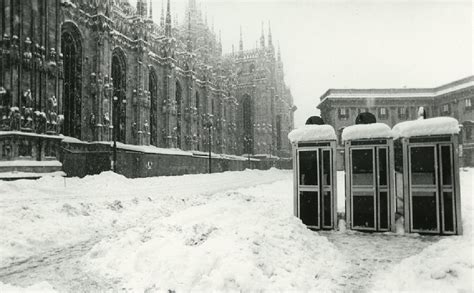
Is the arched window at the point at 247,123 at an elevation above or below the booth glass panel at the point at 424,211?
above

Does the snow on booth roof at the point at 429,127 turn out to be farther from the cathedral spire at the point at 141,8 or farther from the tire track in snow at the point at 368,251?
the cathedral spire at the point at 141,8

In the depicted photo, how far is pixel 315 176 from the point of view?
26.5 feet

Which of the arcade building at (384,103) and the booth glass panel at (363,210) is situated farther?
the arcade building at (384,103)

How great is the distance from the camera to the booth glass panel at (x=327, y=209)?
7.85 m

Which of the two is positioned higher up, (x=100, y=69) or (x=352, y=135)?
(x=100, y=69)

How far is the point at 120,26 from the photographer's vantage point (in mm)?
→ 30453

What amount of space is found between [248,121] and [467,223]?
55.4 meters

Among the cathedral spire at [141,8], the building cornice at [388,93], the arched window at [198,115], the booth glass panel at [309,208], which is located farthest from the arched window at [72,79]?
the building cornice at [388,93]

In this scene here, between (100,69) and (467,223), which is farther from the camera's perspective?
(100,69)

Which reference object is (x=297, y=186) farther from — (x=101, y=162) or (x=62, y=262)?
(x=101, y=162)

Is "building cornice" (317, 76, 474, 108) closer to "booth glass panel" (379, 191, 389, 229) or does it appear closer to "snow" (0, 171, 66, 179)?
"snow" (0, 171, 66, 179)

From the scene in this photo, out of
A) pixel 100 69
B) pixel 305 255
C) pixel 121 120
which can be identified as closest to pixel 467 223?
pixel 305 255

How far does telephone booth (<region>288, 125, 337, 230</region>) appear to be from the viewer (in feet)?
25.8

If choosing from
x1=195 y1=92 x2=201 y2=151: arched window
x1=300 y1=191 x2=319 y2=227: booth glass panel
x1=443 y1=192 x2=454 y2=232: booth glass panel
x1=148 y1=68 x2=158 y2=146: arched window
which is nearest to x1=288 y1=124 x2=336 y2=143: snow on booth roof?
x1=300 y1=191 x2=319 y2=227: booth glass panel
